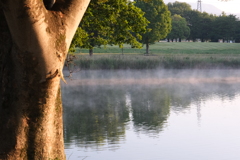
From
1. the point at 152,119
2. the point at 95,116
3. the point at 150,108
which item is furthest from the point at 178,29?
the point at 152,119

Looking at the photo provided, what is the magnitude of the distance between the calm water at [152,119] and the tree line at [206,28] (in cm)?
6787

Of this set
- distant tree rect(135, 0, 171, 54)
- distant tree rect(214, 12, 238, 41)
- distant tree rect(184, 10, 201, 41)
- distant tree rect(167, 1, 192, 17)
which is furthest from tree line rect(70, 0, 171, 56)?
distant tree rect(167, 1, 192, 17)

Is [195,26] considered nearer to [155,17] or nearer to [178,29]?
[178,29]

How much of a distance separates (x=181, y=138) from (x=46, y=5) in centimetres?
910

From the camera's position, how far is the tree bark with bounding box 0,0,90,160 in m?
6.49

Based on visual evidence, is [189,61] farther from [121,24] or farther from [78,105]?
[121,24]

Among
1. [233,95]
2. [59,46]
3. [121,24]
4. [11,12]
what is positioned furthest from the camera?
[233,95]

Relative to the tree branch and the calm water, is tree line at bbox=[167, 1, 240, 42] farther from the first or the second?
the tree branch

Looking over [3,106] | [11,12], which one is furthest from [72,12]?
[3,106]

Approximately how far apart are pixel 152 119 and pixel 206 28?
95455 millimetres

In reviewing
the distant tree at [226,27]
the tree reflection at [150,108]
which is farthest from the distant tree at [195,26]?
the tree reflection at [150,108]

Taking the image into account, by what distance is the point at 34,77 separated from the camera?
22.4 feet

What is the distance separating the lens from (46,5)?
705 cm

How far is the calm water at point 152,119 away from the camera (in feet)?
44.3
